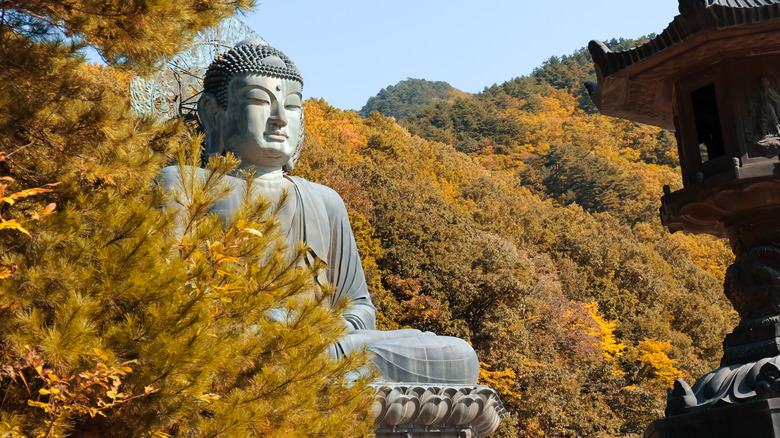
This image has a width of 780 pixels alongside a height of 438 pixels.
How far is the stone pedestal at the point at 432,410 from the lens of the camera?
4.86 m

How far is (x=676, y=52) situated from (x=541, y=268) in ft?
64.8

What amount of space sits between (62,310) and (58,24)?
1235 millimetres

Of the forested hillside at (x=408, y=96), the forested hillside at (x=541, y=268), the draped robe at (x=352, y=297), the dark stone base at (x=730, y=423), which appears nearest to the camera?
the dark stone base at (x=730, y=423)

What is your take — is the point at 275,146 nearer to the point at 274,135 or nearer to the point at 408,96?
the point at 274,135

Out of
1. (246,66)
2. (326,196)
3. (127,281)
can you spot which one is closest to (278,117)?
(246,66)

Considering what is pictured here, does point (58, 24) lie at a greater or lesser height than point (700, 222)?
greater

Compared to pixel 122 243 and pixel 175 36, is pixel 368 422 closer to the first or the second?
pixel 122 243

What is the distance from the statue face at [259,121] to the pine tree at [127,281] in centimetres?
211

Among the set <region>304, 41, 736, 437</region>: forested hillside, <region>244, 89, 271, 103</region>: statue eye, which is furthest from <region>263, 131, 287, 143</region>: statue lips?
<region>304, 41, 736, 437</region>: forested hillside

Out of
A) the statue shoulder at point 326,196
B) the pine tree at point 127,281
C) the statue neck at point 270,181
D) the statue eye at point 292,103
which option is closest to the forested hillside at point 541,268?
the statue shoulder at point 326,196

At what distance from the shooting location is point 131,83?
6.50 m

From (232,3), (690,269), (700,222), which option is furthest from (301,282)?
(690,269)

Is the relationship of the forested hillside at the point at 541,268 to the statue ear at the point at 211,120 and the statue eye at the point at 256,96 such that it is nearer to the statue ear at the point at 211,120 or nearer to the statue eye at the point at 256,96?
the statue ear at the point at 211,120

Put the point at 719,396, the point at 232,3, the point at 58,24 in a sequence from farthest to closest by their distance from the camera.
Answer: the point at 719,396 < the point at 232,3 < the point at 58,24
